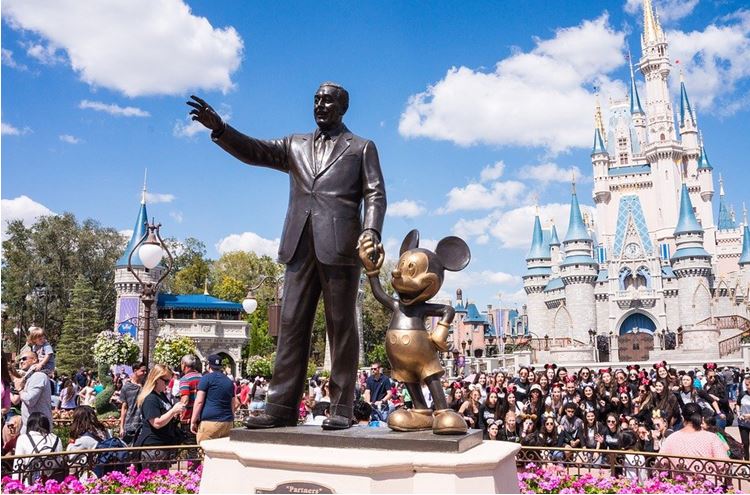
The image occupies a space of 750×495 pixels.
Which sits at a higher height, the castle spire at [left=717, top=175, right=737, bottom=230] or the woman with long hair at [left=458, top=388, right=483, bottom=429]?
the castle spire at [left=717, top=175, right=737, bottom=230]

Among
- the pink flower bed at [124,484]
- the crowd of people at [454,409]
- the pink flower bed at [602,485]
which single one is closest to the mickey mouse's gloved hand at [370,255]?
the crowd of people at [454,409]

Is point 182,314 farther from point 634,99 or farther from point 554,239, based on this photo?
point 634,99

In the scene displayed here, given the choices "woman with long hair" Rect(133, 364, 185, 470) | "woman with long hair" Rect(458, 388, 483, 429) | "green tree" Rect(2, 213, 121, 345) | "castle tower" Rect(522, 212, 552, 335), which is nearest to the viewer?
"woman with long hair" Rect(133, 364, 185, 470)

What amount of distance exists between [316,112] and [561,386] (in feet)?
27.0

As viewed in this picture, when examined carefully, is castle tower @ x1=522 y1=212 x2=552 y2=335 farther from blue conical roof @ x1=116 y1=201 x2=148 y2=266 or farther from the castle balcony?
blue conical roof @ x1=116 y1=201 x2=148 y2=266

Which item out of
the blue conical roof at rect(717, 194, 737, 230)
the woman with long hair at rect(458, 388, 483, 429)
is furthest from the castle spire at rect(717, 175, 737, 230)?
the woman with long hair at rect(458, 388, 483, 429)

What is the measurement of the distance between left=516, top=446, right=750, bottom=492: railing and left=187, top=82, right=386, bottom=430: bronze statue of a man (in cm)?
213

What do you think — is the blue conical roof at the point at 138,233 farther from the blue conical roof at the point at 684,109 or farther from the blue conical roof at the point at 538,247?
the blue conical roof at the point at 684,109

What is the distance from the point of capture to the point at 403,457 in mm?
3430

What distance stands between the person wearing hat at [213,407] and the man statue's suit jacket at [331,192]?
242cm

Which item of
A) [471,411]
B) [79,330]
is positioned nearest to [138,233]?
[79,330]

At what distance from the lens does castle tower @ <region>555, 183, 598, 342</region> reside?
51.7 m

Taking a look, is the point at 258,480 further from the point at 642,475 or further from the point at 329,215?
the point at 642,475

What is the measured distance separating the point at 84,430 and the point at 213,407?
4.02 ft
